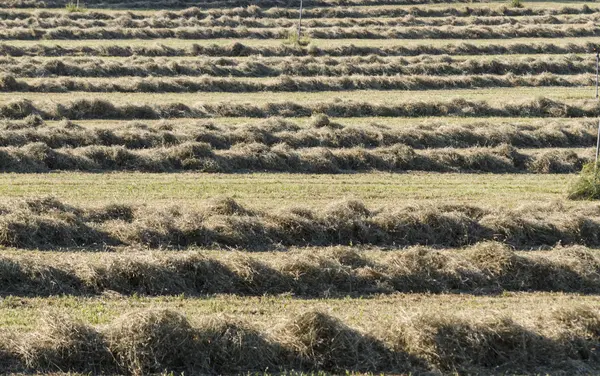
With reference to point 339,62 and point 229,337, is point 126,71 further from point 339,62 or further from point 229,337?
point 229,337

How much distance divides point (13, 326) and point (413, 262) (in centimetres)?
676

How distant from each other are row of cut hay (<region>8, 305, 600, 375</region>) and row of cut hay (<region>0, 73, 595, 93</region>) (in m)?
21.8

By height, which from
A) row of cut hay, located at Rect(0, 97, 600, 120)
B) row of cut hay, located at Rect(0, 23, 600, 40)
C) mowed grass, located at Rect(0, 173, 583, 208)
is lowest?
mowed grass, located at Rect(0, 173, 583, 208)

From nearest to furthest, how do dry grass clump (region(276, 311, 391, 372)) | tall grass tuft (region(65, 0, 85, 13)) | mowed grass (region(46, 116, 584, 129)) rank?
dry grass clump (region(276, 311, 391, 372)), mowed grass (region(46, 116, 584, 129)), tall grass tuft (region(65, 0, 85, 13))

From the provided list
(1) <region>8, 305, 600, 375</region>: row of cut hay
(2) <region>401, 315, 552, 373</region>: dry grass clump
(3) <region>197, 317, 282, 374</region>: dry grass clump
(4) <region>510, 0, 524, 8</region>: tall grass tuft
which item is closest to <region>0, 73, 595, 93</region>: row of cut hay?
(1) <region>8, 305, 600, 375</region>: row of cut hay

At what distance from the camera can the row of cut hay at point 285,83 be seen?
3194 cm

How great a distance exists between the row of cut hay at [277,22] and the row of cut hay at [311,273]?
3486 centimetres

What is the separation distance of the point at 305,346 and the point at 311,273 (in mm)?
3017

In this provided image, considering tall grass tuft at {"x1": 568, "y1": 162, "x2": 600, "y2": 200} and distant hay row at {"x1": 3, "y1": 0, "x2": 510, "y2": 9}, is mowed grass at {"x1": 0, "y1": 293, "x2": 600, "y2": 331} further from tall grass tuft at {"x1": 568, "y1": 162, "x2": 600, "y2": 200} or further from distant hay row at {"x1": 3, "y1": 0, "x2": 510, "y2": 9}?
distant hay row at {"x1": 3, "y1": 0, "x2": 510, "y2": 9}

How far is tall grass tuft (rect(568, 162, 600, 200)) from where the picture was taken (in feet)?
68.9

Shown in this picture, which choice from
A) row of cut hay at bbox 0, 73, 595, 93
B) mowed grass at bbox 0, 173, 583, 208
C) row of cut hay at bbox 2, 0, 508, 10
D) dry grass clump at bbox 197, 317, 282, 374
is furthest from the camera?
row of cut hay at bbox 2, 0, 508, 10

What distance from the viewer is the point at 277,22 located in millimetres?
51500

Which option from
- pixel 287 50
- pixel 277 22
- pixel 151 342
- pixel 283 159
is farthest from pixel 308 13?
pixel 151 342

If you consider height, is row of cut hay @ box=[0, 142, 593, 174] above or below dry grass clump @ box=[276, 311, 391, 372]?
below
